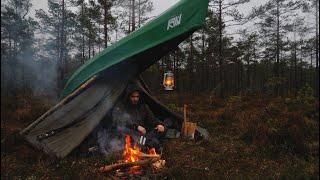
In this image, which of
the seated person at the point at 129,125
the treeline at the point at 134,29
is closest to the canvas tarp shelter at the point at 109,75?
the seated person at the point at 129,125

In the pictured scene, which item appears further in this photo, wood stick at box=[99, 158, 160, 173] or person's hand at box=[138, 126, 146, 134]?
person's hand at box=[138, 126, 146, 134]

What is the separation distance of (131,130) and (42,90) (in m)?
12.8

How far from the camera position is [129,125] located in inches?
361

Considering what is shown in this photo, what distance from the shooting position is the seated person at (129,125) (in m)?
8.57

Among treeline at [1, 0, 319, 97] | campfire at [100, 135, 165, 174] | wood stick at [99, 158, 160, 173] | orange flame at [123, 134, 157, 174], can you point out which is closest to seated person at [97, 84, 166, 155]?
orange flame at [123, 134, 157, 174]

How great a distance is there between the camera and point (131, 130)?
9.01 meters

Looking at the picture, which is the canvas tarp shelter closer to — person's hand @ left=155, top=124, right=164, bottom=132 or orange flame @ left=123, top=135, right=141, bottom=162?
orange flame @ left=123, top=135, right=141, bottom=162

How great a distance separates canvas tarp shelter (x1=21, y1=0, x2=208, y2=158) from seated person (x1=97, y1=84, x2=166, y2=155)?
1.21 feet

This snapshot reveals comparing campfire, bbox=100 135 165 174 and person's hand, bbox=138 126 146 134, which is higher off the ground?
person's hand, bbox=138 126 146 134

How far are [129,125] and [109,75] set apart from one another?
160 centimetres

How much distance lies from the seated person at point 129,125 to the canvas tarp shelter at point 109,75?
368 mm

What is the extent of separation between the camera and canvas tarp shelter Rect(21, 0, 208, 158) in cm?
789

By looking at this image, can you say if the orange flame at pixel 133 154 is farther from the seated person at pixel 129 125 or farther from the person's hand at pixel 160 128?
the person's hand at pixel 160 128

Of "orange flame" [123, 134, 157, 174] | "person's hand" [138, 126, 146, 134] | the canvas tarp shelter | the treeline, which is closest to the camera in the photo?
"orange flame" [123, 134, 157, 174]
